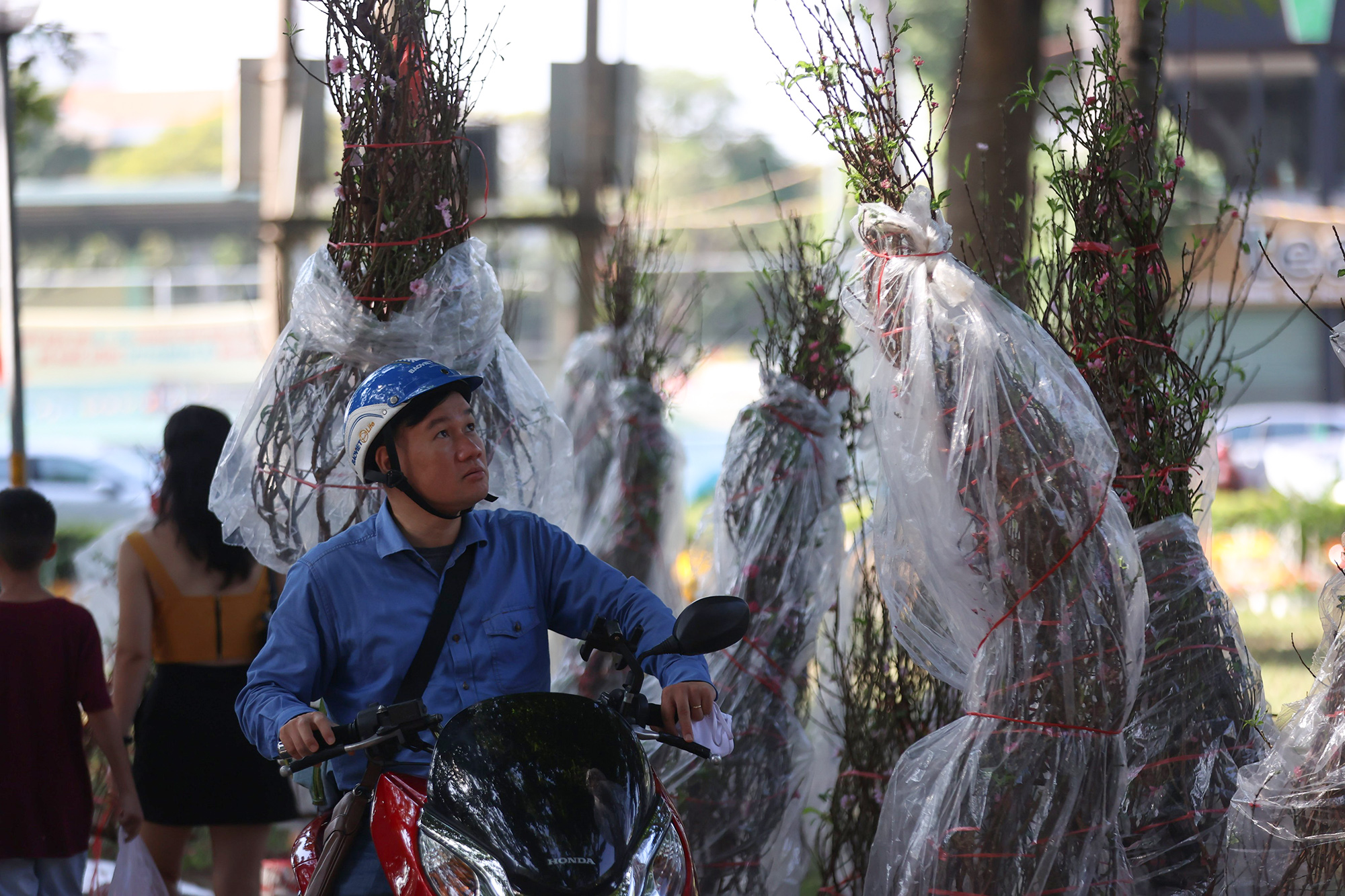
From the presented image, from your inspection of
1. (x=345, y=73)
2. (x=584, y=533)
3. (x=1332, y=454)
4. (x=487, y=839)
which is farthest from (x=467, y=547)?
(x=1332, y=454)

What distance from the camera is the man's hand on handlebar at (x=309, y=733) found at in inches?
82.4

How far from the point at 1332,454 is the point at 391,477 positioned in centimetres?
1743

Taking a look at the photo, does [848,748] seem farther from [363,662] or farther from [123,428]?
[123,428]

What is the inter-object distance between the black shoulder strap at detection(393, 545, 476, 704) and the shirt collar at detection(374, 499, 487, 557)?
0.23 feet

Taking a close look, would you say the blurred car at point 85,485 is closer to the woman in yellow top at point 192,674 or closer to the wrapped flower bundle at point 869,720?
the woman in yellow top at point 192,674

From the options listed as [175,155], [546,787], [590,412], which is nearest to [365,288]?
[546,787]

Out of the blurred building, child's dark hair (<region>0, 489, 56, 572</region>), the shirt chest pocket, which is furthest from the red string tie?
the blurred building

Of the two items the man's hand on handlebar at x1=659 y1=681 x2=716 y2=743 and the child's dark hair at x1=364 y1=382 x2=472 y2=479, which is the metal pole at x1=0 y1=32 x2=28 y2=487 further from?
the man's hand on handlebar at x1=659 y1=681 x2=716 y2=743

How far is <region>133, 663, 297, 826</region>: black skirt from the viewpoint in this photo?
3668mm

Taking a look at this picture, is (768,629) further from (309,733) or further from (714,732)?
(309,733)

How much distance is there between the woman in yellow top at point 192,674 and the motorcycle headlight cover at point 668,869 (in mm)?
2050

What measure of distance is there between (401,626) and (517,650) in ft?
0.74

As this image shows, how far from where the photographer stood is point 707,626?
2188mm

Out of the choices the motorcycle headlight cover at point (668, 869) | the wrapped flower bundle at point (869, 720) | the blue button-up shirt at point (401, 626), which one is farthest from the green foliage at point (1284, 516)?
the motorcycle headlight cover at point (668, 869)
